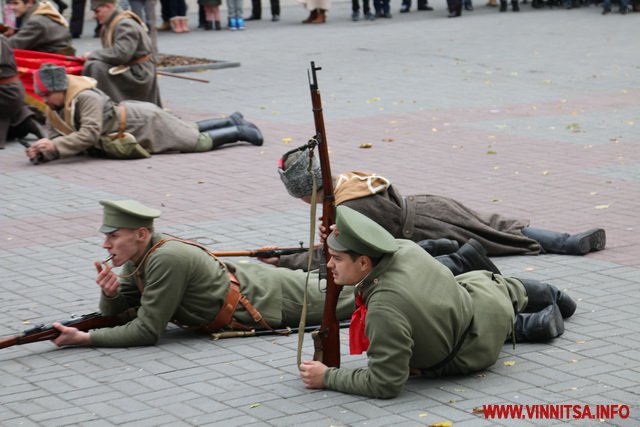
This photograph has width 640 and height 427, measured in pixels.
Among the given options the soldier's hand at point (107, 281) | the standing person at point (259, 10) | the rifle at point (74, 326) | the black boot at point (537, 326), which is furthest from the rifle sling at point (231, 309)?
the standing person at point (259, 10)

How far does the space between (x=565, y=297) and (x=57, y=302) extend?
2910mm

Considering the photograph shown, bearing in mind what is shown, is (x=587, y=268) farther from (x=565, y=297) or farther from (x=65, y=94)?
(x=65, y=94)

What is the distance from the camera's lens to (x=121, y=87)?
12547mm

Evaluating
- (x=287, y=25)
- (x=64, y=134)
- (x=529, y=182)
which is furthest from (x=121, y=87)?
(x=287, y=25)

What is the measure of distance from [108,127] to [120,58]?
1699 mm

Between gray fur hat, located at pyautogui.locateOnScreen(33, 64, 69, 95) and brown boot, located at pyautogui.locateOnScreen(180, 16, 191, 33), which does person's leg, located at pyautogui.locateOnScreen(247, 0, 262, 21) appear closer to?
brown boot, located at pyautogui.locateOnScreen(180, 16, 191, 33)

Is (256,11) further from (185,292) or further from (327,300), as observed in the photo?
(327,300)

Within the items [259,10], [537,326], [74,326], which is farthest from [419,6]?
[74,326]

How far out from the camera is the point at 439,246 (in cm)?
656

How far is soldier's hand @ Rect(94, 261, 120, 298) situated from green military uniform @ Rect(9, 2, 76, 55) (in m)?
7.68

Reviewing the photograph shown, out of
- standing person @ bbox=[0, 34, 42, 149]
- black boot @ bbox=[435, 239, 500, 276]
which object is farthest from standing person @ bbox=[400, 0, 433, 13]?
black boot @ bbox=[435, 239, 500, 276]

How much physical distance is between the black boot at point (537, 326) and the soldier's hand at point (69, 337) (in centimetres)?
218

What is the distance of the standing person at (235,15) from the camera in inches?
865

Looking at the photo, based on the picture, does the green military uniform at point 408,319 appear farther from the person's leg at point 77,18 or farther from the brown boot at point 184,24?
the brown boot at point 184,24
